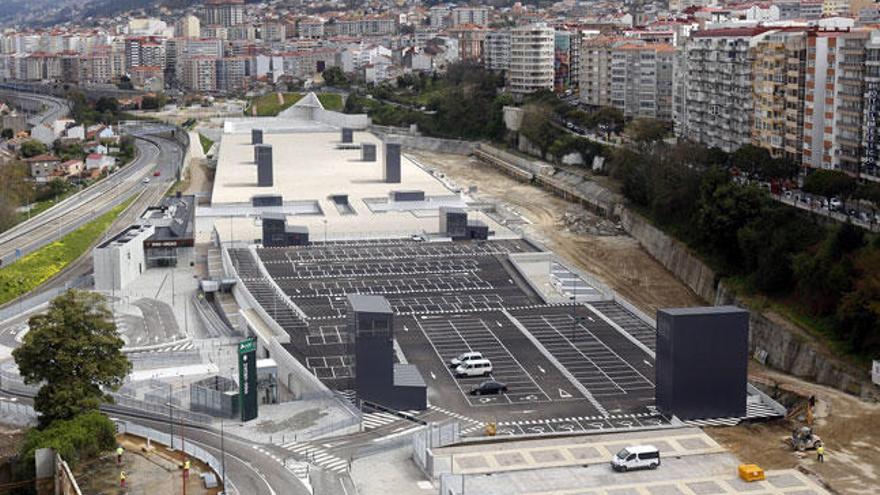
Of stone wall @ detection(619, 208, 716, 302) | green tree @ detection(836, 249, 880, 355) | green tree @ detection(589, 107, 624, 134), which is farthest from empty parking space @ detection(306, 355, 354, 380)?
green tree @ detection(589, 107, 624, 134)

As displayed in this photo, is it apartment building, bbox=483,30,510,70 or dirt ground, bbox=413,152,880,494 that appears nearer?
dirt ground, bbox=413,152,880,494

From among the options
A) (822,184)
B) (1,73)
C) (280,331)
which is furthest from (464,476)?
(1,73)

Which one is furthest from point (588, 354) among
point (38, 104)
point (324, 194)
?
point (38, 104)

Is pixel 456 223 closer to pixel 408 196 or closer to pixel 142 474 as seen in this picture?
pixel 408 196

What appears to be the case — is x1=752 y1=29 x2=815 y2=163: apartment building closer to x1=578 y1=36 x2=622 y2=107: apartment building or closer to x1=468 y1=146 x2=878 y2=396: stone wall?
x1=468 y1=146 x2=878 y2=396: stone wall

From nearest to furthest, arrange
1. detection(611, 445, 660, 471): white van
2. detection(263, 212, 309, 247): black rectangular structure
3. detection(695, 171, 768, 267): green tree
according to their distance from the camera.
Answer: detection(611, 445, 660, 471): white van, detection(695, 171, 768, 267): green tree, detection(263, 212, 309, 247): black rectangular structure

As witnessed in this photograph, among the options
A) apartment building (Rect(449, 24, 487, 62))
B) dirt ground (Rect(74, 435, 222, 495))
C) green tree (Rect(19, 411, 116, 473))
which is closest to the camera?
dirt ground (Rect(74, 435, 222, 495))

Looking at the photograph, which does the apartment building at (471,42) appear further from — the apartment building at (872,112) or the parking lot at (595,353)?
the parking lot at (595,353)

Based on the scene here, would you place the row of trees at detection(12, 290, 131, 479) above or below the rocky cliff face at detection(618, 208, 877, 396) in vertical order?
above
